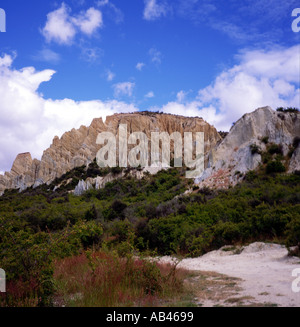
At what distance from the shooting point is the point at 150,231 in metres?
12.7

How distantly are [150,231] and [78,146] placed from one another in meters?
51.5

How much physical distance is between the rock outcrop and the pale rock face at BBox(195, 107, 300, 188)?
2036 centimetres

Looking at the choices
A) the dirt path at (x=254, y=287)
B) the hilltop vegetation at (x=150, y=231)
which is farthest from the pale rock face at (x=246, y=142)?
the dirt path at (x=254, y=287)

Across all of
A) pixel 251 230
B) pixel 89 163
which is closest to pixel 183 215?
pixel 251 230

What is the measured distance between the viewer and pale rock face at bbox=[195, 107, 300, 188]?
22766 mm

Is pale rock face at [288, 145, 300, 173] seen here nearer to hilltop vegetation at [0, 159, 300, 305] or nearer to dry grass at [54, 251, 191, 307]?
hilltop vegetation at [0, 159, 300, 305]

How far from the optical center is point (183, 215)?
1459 centimetres

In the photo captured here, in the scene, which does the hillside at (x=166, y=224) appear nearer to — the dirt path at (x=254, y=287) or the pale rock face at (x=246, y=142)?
the pale rock face at (x=246, y=142)

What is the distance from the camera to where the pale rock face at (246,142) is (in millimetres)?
22766

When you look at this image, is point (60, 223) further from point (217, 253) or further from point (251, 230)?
point (251, 230)

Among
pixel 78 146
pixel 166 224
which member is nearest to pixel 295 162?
pixel 166 224

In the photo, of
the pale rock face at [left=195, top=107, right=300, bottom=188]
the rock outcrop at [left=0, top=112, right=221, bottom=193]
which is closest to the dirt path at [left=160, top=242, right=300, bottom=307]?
the pale rock face at [left=195, top=107, right=300, bottom=188]

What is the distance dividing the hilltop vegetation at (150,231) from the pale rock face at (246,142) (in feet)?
4.72
